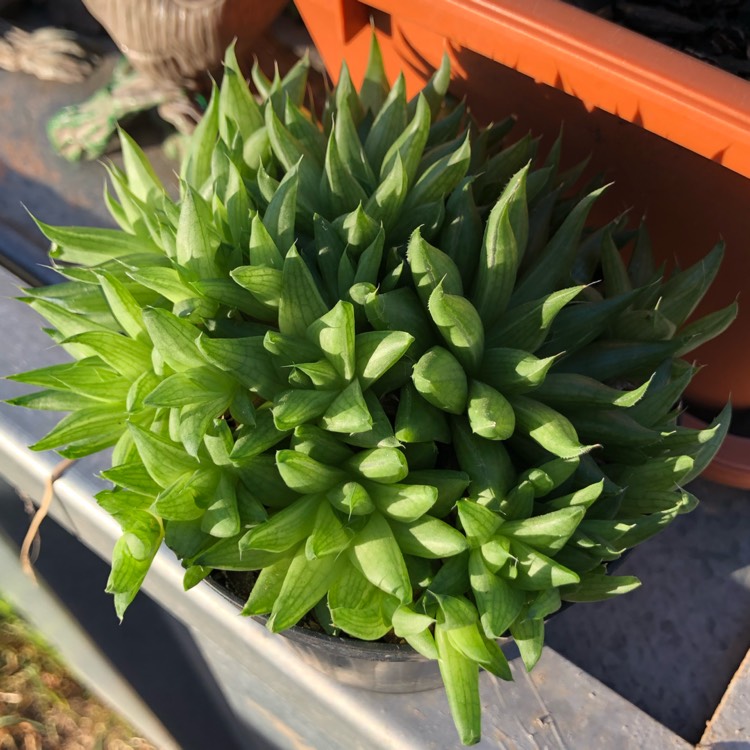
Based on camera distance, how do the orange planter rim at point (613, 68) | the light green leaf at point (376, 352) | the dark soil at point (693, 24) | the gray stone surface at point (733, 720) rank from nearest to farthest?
the light green leaf at point (376, 352)
the orange planter rim at point (613, 68)
the gray stone surface at point (733, 720)
the dark soil at point (693, 24)

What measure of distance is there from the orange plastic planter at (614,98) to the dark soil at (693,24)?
0.18 m

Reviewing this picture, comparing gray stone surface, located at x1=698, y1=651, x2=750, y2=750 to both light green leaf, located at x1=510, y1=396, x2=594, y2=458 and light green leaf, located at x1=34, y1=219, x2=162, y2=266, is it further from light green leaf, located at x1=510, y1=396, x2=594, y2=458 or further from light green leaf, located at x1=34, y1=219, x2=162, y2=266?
light green leaf, located at x1=34, y1=219, x2=162, y2=266

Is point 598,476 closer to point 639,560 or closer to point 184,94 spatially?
point 639,560

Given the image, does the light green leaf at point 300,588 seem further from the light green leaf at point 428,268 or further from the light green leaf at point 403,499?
the light green leaf at point 428,268

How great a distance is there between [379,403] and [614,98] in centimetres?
32

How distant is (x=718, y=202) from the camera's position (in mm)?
662

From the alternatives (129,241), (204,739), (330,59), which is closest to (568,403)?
(129,241)

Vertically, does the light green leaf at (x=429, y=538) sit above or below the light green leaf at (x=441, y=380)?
below

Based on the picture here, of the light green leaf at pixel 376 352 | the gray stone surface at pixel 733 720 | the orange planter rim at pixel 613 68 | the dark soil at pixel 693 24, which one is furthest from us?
the dark soil at pixel 693 24

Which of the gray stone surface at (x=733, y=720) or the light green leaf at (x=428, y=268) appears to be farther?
the gray stone surface at (x=733, y=720)

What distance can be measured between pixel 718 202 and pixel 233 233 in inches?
16.0

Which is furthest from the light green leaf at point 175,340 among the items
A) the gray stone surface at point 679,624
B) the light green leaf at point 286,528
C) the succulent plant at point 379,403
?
the gray stone surface at point 679,624

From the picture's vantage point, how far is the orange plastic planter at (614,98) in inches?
23.2

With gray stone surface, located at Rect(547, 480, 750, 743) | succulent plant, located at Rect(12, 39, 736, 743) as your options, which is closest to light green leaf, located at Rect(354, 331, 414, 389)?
succulent plant, located at Rect(12, 39, 736, 743)
